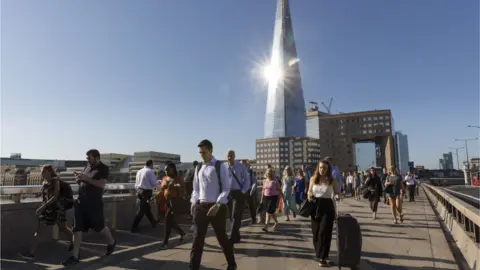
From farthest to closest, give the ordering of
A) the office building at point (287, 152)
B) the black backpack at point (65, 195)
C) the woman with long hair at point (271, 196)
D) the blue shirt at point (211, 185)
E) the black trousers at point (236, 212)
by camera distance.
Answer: the office building at point (287, 152), the woman with long hair at point (271, 196), the black trousers at point (236, 212), the black backpack at point (65, 195), the blue shirt at point (211, 185)

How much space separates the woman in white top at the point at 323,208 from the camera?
5.46m

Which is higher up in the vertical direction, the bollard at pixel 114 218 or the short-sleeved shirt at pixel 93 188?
the short-sleeved shirt at pixel 93 188

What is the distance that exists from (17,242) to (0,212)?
650mm

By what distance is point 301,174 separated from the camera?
37.6 feet

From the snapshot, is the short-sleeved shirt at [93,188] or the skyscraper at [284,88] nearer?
the short-sleeved shirt at [93,188]

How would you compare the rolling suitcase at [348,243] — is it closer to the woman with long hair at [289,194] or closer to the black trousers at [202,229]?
the black trousers at [202,229]

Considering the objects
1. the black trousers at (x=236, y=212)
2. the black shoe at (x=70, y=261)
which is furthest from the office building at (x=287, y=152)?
the black shoe at (x=70, y=261)

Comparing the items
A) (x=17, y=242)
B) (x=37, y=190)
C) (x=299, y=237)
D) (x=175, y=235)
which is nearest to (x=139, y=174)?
(x=175, y=235)

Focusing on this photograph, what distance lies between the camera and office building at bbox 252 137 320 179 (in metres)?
162

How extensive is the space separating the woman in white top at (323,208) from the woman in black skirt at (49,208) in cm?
425

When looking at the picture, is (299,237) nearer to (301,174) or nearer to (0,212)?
(301,174)

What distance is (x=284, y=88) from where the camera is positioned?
17462 cm

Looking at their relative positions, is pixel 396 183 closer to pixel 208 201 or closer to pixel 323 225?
pixel 323 225

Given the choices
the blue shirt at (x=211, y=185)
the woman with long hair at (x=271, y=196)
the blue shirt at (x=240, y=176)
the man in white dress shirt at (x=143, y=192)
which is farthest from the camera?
the woman with long hair at (x=271, y=196)
